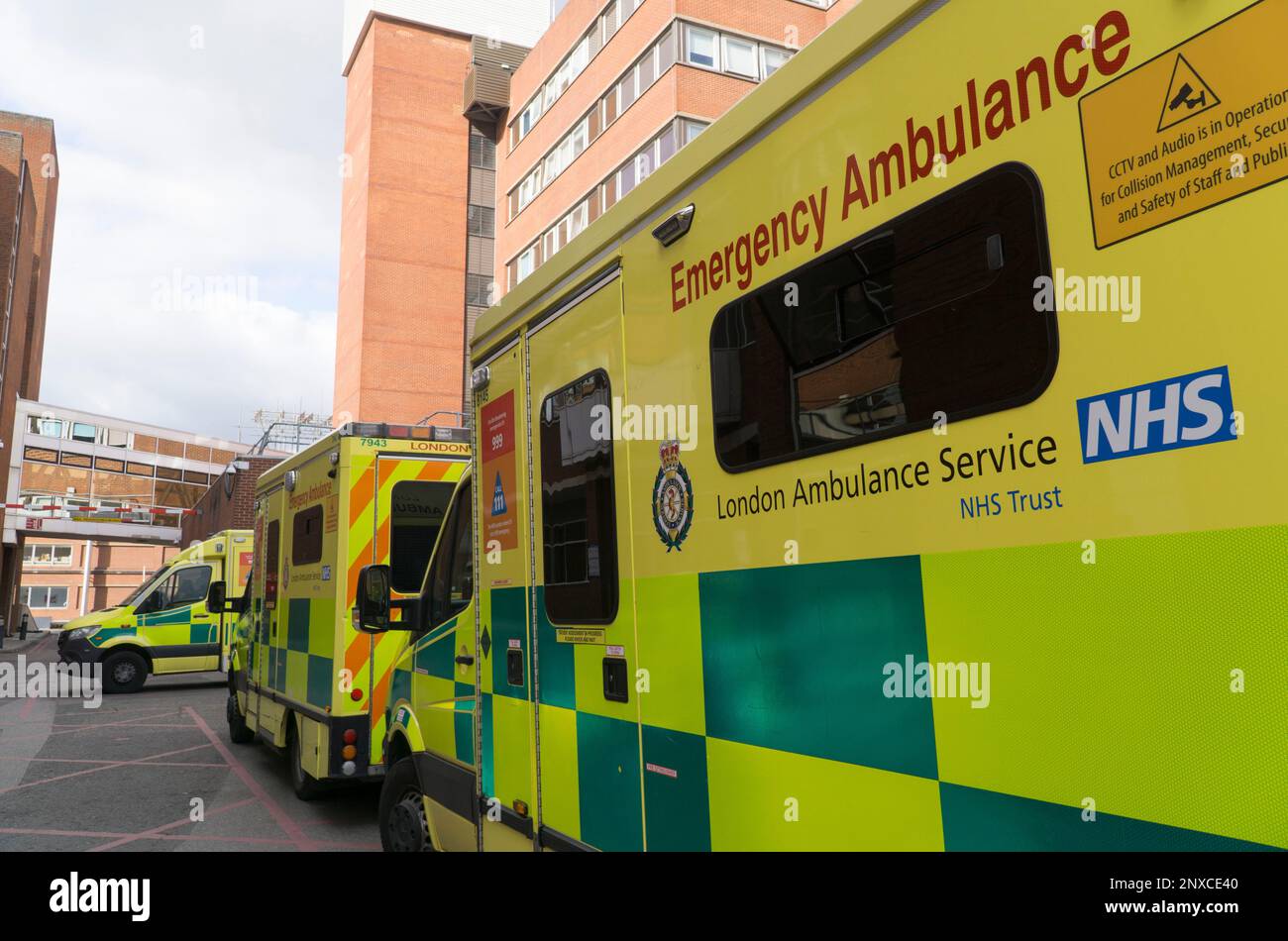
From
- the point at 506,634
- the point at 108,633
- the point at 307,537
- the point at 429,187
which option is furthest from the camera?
the point at 429,187

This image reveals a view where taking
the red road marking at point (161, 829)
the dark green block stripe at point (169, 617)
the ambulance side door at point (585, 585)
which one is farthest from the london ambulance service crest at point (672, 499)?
the dark green block stripe at point (169, 617)

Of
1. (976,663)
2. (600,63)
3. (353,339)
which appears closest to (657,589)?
(976,663)

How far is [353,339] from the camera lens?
35.7 meters

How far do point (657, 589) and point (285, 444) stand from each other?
51904mm

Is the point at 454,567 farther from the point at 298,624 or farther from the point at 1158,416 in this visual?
the point at 298,624

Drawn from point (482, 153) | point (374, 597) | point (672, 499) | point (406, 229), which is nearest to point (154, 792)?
point (374, 597)

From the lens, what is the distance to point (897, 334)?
6.06 ft

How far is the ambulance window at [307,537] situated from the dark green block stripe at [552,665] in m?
4.25

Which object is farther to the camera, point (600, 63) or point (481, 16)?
point (481, 16)

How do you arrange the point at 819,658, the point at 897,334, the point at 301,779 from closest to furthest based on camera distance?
the point at 897,334, the point at 819,658, the point at 301,779

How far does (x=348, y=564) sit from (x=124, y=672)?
11.9 m

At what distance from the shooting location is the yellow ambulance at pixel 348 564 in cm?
640

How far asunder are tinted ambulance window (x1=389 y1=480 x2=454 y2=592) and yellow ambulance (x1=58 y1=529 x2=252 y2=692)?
33.7 feet
